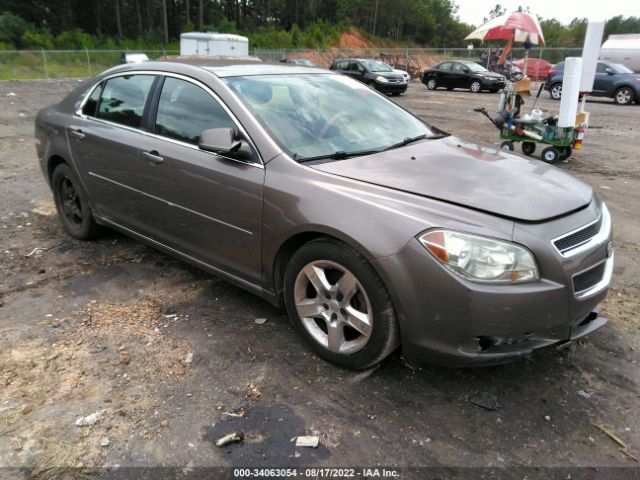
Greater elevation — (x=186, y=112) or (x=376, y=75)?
(x=186, y=112)

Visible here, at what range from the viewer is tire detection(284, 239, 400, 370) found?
265 centimetres

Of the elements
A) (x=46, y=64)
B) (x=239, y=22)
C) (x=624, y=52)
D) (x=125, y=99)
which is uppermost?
(x=239, y=22)

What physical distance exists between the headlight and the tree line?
124ft

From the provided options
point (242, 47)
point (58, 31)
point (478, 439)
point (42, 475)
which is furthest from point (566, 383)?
point (58, 31)

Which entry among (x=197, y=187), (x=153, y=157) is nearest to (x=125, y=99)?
(x=153, y=157)

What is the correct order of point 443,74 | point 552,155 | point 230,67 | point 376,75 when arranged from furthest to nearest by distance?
point 443,74 < point 376,75 < point 552,155 < point 230,67

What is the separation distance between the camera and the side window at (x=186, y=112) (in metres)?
3.43

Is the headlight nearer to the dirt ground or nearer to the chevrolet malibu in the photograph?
the chevrolet malibu

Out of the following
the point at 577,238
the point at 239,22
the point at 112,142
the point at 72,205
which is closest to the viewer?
the point at 577,238

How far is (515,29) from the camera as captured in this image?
10.6 m

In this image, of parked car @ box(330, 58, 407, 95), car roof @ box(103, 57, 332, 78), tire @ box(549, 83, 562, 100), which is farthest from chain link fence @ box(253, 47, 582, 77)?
car roof @ box(103, 57, 332, 78)

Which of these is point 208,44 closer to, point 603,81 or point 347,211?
point 603,81

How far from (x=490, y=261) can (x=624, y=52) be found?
28394mm

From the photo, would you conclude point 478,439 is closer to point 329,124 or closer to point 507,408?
point 507,408
